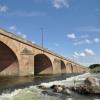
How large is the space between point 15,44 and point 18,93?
2015cm

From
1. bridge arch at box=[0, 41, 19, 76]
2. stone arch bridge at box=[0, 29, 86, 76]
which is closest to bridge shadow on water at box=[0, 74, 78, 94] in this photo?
bridge arch at box=[0, 41, 19, 76]

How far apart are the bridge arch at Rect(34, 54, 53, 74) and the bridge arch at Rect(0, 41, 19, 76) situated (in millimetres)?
19168

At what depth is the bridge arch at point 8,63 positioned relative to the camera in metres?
41.7

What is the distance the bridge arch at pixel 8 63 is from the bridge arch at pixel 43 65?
19168 mm

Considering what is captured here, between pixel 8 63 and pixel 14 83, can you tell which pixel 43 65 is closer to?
pixel 8 63

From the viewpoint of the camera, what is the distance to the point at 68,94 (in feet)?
73.1

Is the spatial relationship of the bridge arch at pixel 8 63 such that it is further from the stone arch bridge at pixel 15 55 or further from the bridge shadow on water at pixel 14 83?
the bridge shadow on water at pixel 14 83

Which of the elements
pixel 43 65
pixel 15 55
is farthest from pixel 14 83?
pixel 43 65

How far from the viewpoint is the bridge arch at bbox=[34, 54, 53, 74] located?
62.9 m

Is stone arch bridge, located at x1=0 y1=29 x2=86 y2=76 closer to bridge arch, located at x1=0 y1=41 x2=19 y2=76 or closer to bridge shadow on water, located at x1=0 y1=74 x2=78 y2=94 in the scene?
bridge arch, located at x1=0 y1=41 x2=19 y2=76

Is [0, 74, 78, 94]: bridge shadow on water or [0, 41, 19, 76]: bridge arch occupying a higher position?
[0, 41, 19, 76]: bridge arch

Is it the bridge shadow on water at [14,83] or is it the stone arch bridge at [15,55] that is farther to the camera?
the stone arch bridge at [15,55]

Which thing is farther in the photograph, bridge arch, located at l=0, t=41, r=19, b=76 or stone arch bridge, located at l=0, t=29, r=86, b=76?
bridge arch, located at l=0, t=41, r=19, b=76

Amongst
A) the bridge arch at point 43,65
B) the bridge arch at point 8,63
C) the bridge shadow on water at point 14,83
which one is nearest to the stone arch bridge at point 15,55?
the bridge arch at point 8,63
